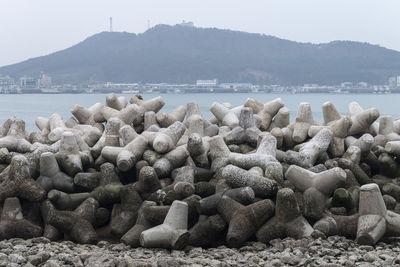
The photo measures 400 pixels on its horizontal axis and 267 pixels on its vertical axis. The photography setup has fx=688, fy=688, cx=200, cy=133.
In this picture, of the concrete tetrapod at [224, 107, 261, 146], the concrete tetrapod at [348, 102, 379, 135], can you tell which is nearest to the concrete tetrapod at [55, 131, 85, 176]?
the concrete tetrapod at [224, 107, 261, 146]

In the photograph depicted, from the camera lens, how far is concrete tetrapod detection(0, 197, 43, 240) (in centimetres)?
730

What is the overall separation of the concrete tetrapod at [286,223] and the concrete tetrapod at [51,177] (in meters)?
2.40

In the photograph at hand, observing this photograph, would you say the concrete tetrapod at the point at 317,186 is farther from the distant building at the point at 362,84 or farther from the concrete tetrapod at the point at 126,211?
the distant building at the point at 362,84

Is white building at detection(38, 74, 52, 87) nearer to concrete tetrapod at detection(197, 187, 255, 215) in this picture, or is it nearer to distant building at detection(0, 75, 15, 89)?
distant building at detection(0, 75, 15, 89)

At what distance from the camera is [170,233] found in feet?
22.1

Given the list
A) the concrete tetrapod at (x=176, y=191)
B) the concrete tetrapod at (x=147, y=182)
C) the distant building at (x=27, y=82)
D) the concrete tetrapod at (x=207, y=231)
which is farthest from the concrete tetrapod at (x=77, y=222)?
the distant building at (x=27, y=82)

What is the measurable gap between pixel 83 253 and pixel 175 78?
8379 cm

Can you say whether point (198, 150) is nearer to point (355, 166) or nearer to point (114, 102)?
point (355, 166)

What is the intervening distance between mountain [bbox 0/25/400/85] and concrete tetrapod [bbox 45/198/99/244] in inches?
3099

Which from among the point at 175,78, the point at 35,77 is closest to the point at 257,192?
the point at 175,78

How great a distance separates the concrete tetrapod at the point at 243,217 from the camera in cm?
689

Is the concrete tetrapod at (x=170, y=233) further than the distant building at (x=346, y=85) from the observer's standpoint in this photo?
No

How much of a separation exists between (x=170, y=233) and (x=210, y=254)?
47 centimetres

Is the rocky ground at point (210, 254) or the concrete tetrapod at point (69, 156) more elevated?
the concrete tetrapod at point (69, 156)
